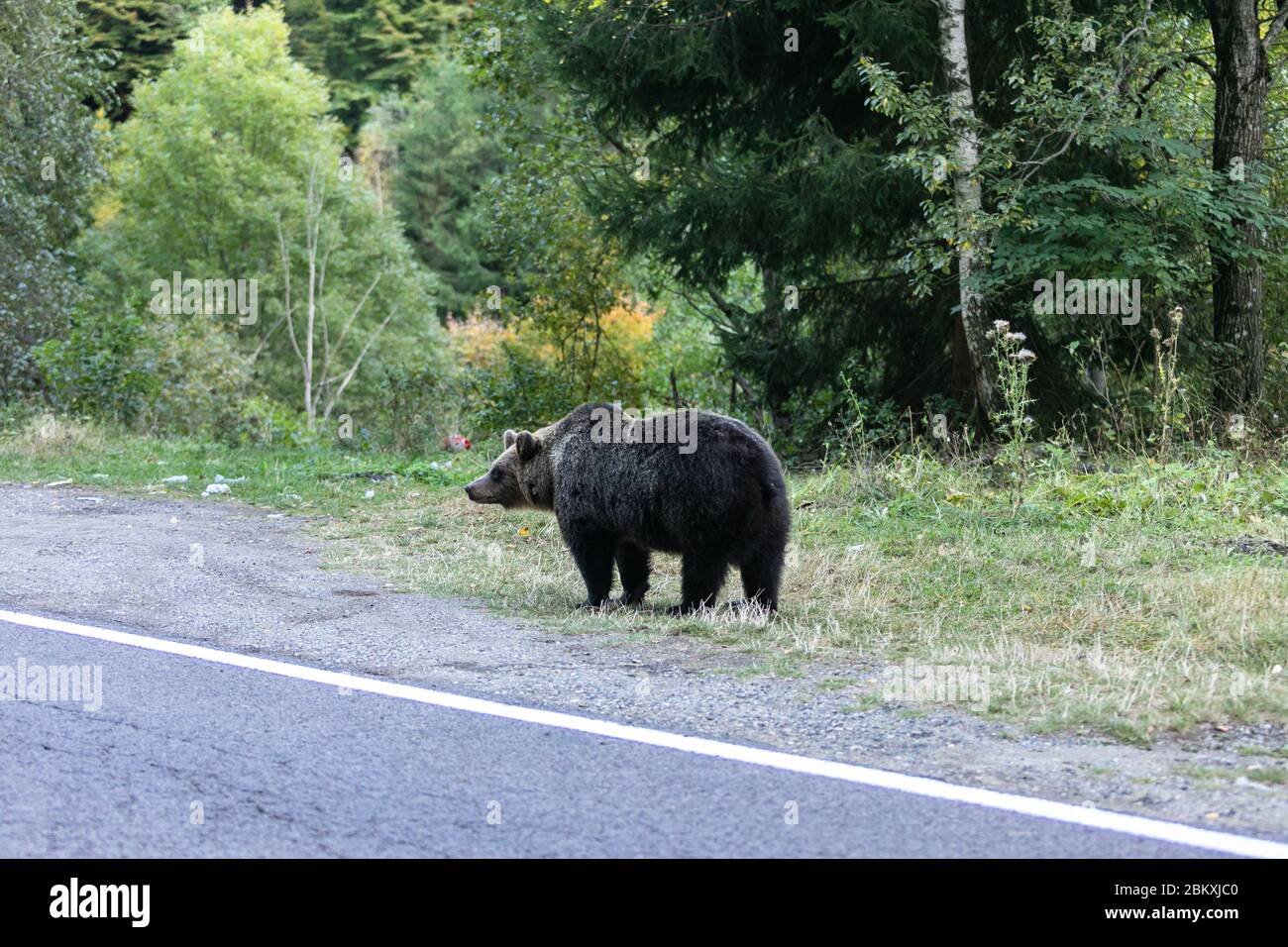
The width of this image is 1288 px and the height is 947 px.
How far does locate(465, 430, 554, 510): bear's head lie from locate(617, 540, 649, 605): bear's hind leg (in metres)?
0.98

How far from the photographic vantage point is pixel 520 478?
10.2 m

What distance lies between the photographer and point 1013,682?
21.4 ft

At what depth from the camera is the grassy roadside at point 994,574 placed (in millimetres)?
6656

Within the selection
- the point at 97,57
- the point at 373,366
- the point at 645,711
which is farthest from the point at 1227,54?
the point at 373,366

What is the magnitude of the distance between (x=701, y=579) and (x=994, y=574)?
2191mm

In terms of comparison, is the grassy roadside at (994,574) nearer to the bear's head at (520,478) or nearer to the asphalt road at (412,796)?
the bear's head at (520,478)

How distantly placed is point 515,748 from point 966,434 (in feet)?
27.9

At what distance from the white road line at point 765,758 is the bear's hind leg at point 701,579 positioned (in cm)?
246

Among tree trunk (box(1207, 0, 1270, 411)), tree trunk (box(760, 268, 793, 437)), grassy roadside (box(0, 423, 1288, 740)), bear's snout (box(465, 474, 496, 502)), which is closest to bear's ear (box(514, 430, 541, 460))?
bear's snout (box(465, 474, 496, 502))

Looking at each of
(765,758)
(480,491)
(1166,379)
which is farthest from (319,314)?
(765,758)

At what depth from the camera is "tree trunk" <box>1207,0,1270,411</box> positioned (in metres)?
14.1

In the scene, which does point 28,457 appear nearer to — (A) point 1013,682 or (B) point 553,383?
(B) point 553,383

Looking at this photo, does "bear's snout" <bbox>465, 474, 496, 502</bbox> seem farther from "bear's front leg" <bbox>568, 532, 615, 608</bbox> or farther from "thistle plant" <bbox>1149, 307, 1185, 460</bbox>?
"thistle plant" <bbox>1149, 307, 1185, 460</bbox>

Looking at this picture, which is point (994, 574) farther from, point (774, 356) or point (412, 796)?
point (774, 356)
